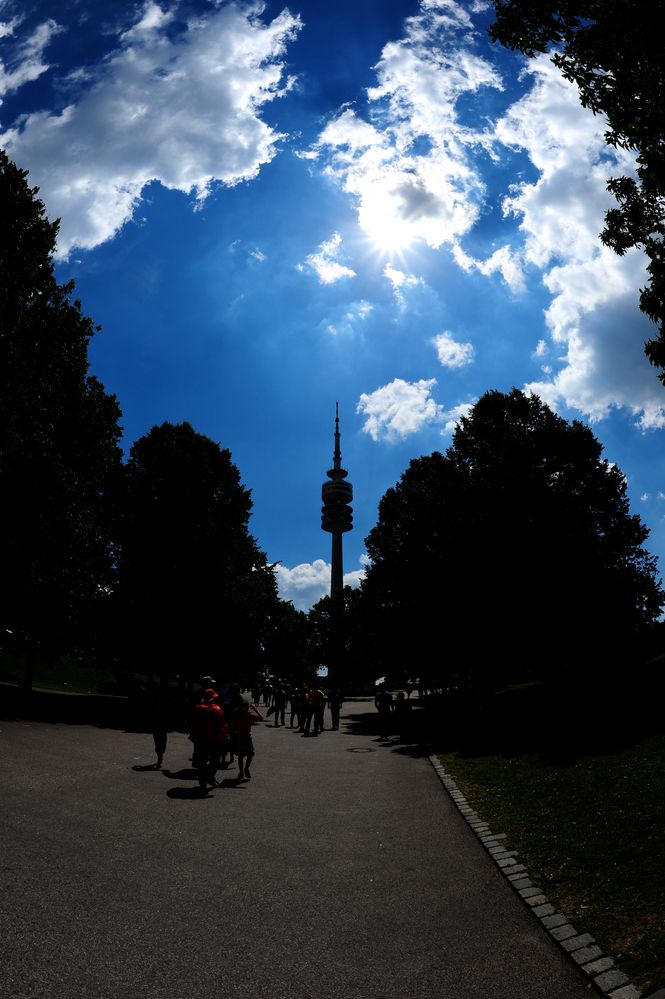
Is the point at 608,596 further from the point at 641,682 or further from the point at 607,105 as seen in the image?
the point at 607,105

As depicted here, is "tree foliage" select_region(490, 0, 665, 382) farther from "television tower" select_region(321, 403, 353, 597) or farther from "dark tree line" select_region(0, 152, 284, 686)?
"television tower" select_region(321, 403, 353, 597)

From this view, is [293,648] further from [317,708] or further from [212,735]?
[212,735]

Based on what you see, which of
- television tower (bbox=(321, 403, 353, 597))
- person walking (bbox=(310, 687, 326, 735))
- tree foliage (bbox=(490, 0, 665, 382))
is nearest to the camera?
tree foliage (bbox=(490, 0, 665, 382))

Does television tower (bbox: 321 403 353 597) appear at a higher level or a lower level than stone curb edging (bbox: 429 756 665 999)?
higher

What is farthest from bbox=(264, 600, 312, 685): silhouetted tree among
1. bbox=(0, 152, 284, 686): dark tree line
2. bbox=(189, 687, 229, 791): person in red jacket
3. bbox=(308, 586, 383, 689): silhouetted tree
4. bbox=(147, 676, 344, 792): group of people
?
bbox=(189, 687, 229, 791): person in red jacket

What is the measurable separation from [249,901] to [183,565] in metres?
23.9

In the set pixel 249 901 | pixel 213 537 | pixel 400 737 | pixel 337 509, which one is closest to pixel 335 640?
pixel 337 509

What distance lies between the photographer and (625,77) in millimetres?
9445

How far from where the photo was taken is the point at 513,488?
28.0 metres

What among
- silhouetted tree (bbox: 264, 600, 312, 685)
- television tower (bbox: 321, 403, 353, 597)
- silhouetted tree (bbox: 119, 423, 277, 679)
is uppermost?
television tower (bbox: 321, 403, 353, 597)

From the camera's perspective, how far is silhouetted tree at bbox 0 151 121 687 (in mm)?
19531

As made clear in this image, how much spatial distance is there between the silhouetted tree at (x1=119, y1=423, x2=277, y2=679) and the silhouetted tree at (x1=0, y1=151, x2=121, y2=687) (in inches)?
225

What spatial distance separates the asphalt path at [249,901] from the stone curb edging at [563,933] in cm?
12

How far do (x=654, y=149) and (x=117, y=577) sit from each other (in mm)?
27037
